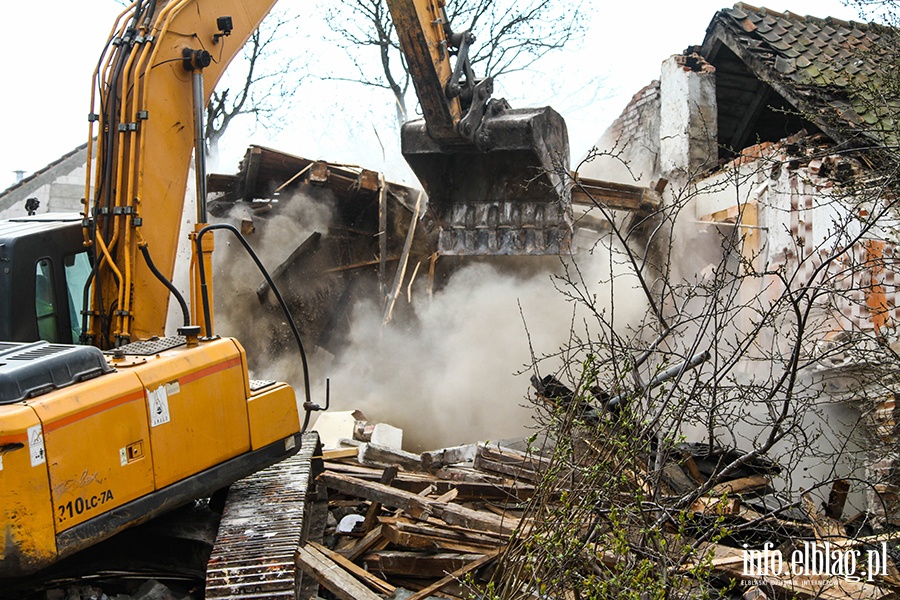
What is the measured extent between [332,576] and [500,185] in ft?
17.3

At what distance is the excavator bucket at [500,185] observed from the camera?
8633 millimetres

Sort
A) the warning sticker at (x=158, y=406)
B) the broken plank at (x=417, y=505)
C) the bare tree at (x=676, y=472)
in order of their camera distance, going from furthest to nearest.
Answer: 1. the broken plank at (x=417, y=505)
2. the warning sticker at (x=158, y=406)
3. the bare tree at (x=676, y=472)

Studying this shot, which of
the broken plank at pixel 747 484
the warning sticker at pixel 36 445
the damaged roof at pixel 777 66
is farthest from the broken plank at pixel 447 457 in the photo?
the damaged roof at pixel 777 66

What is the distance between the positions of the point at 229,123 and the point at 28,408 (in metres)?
20.2

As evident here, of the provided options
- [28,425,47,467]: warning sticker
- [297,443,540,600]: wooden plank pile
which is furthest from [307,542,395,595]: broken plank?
[28,425,47,467]: warning sticker

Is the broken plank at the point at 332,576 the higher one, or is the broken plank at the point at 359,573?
the broken plank at the point at 332,576

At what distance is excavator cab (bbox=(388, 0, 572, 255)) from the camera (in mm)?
7859

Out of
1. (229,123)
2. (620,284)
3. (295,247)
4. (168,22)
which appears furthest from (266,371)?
(229,123)

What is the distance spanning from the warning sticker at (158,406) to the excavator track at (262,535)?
2.47ft

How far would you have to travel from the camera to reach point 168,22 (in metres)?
5.18

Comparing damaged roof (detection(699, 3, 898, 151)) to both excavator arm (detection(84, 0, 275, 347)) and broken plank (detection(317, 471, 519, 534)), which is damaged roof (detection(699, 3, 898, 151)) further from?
excavator arm (detection(84, 0, 275, 347))

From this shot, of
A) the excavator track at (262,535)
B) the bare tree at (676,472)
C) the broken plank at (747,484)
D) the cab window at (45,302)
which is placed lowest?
the broken plank at (747,484)

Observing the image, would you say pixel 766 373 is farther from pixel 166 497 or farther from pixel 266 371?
pixel 166 497
